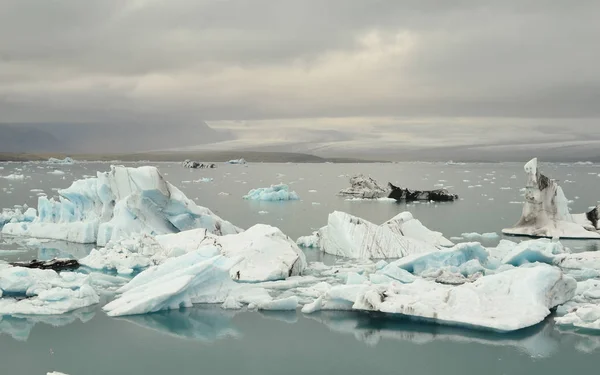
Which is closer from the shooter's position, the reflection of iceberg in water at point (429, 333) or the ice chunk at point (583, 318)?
the reflection of iceberg in water at point (429, 333)

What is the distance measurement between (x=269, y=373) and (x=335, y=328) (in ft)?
5.81

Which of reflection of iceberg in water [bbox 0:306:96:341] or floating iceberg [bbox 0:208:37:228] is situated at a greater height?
floating iceberg [bbox 0:208:37:228]

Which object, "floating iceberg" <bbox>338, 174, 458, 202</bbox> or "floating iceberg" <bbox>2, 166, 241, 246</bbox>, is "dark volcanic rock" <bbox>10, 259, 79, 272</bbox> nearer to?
"floating iceberg" <bbox>2, 166, 241, 246</bbox>

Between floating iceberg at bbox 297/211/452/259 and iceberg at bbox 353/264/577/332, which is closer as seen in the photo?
iceberg at bbox 353/264/577/332

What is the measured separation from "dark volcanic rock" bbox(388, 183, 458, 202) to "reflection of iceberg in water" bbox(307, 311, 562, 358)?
72.2 ft

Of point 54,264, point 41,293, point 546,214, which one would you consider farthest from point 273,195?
point 41,293

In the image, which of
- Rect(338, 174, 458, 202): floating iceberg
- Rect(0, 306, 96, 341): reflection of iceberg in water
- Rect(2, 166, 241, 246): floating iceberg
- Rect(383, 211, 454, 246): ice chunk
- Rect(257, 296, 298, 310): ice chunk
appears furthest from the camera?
Rect(338, 174, 458, 202): floating iceberg

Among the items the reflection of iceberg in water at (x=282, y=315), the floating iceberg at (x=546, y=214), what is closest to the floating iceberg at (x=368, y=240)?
the floating iceberg at (x=546, y=214)

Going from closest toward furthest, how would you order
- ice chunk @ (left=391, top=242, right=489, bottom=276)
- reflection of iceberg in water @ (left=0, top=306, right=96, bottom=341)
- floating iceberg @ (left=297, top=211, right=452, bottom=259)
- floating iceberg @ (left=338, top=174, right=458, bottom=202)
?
reflection of iceberg in water @ (left=0, top=306, right=96, bottom=341)
ice chunk @ (left=391, top=242, right=489, bottom=276)
floating iceberg @ (left=297, top=211, right=452, bottom=259)
floating iceberg @ (left=338, top=174, right=458, bottom=202)

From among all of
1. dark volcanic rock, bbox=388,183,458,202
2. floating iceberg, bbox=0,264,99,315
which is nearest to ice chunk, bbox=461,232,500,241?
floating iceberg, bbox=0,264,99,315

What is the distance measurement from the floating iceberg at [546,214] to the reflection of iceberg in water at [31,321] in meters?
12.5

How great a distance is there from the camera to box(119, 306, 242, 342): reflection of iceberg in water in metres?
8.27

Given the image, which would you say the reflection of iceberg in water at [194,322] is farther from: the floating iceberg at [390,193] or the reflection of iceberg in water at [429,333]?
the floating iceberg at [390,193]

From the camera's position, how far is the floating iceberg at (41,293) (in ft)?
29.2
